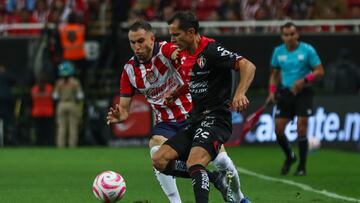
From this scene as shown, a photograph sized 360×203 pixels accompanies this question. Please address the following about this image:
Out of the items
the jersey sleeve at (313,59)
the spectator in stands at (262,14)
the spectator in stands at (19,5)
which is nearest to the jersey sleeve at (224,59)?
the jersey sleeve at (313,59)

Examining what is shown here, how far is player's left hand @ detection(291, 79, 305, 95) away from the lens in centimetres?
1562

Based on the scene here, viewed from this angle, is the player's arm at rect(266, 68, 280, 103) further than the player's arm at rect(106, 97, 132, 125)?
Yes

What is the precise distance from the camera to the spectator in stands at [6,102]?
2603cm

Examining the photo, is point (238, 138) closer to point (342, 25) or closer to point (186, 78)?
point (342, 25)

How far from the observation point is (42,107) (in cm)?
2639

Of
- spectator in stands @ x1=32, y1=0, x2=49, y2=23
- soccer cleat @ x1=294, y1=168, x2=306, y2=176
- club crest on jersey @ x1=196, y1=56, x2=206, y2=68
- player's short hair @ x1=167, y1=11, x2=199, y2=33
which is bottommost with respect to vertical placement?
soccer cleat @ x1=294, y1=168, x2=306, y2=176

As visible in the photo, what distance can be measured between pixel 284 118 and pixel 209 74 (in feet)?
20.8

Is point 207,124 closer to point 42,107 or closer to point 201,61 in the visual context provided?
point 201,61

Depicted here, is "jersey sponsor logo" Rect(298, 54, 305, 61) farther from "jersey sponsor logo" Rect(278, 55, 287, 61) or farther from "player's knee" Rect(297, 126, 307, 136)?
"player's knee" Rect(297, 126, 307, 136)

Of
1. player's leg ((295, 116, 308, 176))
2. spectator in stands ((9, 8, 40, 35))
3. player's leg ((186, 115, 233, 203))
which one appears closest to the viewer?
player's leg ((186, 115, 233, 203))

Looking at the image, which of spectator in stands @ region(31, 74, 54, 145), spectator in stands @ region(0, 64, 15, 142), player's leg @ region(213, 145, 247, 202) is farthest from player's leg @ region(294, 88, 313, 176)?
spectator in stands @ region(0, 64, 15, 142)

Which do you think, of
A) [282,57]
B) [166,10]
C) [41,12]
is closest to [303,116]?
[282,57]

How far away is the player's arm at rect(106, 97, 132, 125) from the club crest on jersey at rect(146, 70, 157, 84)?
1.10ft

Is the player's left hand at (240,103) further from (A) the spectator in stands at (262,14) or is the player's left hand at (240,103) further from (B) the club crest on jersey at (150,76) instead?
(A) the spectator in stands at (262,14)
